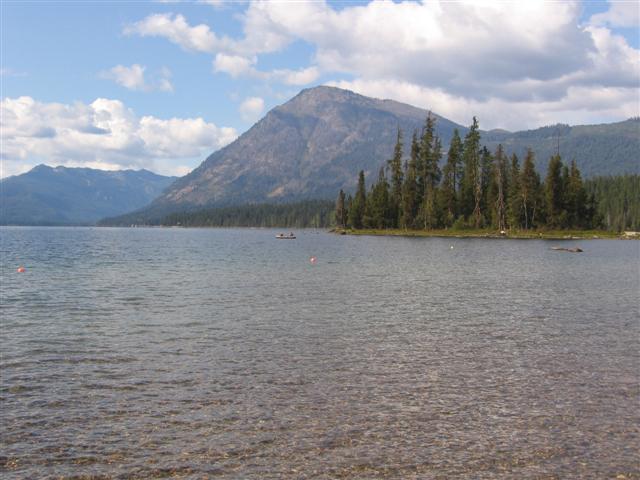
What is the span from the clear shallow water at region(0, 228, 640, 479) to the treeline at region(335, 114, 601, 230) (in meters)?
130

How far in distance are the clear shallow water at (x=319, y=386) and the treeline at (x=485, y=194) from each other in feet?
425

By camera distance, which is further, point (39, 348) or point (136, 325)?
point (136, 325)

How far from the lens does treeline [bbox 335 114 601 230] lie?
561ft

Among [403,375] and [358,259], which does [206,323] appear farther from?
[358,259]

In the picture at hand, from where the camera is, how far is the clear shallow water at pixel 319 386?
616 inches

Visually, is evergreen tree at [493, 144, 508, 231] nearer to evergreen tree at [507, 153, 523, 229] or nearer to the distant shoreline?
evergreen tree at [507, 153, 523, 229]

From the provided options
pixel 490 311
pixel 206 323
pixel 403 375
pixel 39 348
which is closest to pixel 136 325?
pixel 206 323

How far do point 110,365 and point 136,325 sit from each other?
9433 millimetres

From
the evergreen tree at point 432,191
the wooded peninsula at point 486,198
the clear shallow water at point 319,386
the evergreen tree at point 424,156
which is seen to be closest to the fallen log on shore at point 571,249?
the wooded peninsula at point 486,198

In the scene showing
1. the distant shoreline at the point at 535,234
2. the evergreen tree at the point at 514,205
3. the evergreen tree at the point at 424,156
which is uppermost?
the evergreen tree at the point at 424,156

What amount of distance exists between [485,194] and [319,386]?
171 meters

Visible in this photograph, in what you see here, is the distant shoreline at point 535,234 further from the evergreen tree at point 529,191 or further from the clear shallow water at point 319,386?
the clear shallow water at point 319,386

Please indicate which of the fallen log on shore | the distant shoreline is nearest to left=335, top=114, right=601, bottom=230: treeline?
the distant shoreline

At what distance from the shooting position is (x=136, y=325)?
113 feet
